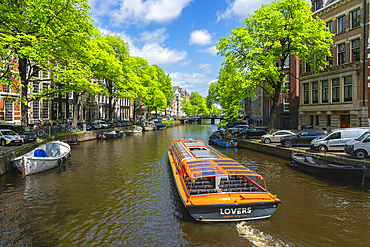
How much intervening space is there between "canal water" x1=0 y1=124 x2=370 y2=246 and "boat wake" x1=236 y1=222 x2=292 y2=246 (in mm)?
33

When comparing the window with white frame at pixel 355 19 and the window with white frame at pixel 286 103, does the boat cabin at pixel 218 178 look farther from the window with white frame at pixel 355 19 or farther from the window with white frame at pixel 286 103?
the window with white frame at pixel 286 103

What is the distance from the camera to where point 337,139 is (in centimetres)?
1719

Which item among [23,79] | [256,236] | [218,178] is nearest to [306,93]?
[218,178]

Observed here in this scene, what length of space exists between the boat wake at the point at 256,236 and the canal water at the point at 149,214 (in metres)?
0.03

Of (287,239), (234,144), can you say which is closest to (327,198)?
(287,239)

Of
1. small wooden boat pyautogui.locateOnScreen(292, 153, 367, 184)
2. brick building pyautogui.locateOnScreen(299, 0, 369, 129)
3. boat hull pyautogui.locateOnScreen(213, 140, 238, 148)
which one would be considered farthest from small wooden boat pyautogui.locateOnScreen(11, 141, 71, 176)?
brick building pyautogui.locateOnScreen(299, 0, 369, 129)

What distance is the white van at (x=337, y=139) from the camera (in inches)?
666

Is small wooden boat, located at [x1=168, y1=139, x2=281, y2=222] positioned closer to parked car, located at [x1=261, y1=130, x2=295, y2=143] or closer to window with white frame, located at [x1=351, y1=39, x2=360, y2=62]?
parked car, located at [x1=261, y1=130, x2=295, y2=143]

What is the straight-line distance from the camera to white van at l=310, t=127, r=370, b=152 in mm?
16906

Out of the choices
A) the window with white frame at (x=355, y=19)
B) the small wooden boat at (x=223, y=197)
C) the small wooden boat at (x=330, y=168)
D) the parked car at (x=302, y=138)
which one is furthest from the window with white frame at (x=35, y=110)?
the window with white frame at (x=355, y=19)

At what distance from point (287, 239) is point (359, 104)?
2437 centimetres

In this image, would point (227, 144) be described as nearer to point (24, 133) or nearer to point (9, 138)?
point (24, 133)

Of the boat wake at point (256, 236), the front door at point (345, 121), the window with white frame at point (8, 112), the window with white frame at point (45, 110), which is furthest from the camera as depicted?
the window with white frame at point (45, 110)

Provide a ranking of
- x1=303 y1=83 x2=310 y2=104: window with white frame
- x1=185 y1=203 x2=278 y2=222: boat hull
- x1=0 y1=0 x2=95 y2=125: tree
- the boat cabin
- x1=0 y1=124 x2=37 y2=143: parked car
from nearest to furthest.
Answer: x1=185 y1=203 x2=278 y2=222: boat hull, the boat cabin, x1=0 y1=0 x2=95 y2=125: tree, x1=0 y1=124 x2=37 y2=143: parked car, x1=303 y1=83 x2=310 y2=104: window with white frame
